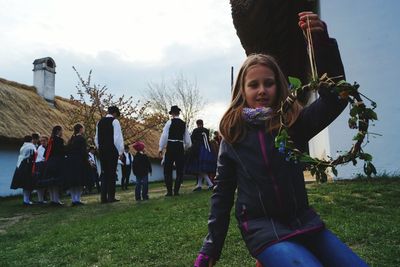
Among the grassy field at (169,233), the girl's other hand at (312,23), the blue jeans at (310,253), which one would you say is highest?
the girl's other hand at (312,23)

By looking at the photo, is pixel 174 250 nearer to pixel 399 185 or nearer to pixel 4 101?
pixel 399 185

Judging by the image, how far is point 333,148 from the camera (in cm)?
867

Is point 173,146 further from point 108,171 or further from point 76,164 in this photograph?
point 76,164

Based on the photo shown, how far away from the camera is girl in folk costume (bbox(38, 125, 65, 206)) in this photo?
10594 millimetres

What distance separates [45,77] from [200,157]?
55.7 feet

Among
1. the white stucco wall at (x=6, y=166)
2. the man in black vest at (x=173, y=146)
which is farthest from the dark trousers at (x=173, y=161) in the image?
the white stucco wall at (x=6, y=166)

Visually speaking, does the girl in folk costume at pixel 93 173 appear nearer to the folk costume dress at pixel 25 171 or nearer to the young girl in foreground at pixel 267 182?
the folk costume dress at pixel 25 171

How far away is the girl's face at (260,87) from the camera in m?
2.64

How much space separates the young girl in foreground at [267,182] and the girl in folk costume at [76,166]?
8385mm

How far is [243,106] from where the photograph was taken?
268cm

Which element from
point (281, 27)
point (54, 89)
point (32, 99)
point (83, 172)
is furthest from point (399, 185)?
point (54, 89)

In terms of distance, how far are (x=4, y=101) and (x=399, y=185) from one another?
1774cm

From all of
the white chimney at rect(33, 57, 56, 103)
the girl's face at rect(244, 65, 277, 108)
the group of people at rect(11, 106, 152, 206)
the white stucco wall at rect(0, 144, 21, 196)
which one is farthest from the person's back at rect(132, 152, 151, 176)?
the white chimney at rect(33, 57, 56, 103)

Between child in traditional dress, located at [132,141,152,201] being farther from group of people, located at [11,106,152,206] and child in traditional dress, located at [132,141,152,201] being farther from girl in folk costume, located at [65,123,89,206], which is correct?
girl in folk costume, located at [65,123,89,206]
